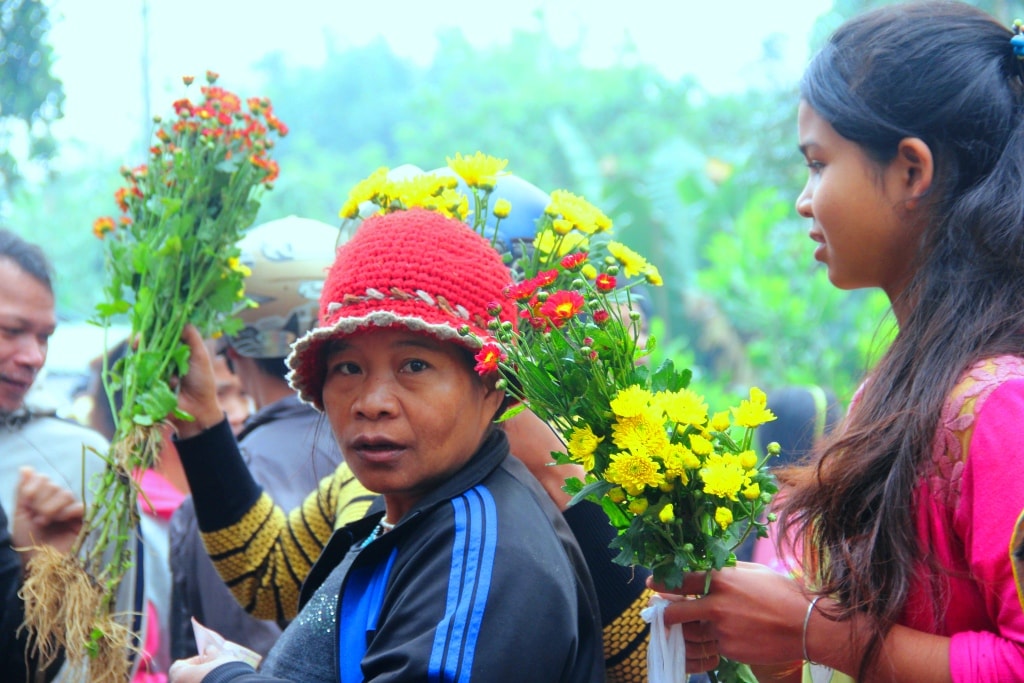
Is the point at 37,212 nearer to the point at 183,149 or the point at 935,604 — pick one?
the point at 183,149

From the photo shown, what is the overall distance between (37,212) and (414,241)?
93.3 feet

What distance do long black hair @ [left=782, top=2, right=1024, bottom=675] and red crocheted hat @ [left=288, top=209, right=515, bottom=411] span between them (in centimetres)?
71

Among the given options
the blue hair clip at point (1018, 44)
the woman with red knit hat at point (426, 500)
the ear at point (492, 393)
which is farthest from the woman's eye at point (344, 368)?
the blue hair clip at point (1018, 44)

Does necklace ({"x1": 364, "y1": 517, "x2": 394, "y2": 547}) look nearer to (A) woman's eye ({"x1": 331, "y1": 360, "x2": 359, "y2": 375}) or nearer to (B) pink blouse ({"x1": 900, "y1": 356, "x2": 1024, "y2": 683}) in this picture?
(A) woman's eye ({"x1": 331, "y1": 360, "x2": 359, "y2": 375})

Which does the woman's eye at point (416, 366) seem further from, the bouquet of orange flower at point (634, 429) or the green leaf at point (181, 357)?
the green leaf at point (181, 357)

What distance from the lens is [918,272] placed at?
6.32 feet

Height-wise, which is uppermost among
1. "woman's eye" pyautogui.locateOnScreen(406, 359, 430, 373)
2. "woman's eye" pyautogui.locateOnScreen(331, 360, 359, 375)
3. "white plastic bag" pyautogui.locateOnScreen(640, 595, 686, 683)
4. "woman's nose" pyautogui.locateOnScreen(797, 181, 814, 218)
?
"woman's nose" pyautogui.locateOnScreen(797, 181, 814, 218)

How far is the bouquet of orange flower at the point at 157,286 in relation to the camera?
8.35 ft

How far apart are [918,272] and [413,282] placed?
0.95 m

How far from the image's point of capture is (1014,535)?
1.58 metres

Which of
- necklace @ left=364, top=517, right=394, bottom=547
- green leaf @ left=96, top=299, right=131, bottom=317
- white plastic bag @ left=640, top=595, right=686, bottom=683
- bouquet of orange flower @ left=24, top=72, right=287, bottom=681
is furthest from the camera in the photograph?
green leaf @ left=96, top=299, right=131, bottom=317

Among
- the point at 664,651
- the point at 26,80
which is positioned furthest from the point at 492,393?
the point at 26,80

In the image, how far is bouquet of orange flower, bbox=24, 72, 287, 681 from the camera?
8.35 feet

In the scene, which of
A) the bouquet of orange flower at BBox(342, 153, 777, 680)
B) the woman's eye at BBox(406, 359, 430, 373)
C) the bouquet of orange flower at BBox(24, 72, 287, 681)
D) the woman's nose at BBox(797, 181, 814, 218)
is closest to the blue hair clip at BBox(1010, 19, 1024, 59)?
the woman's nose at BBox(797, 181, 814, 218)
